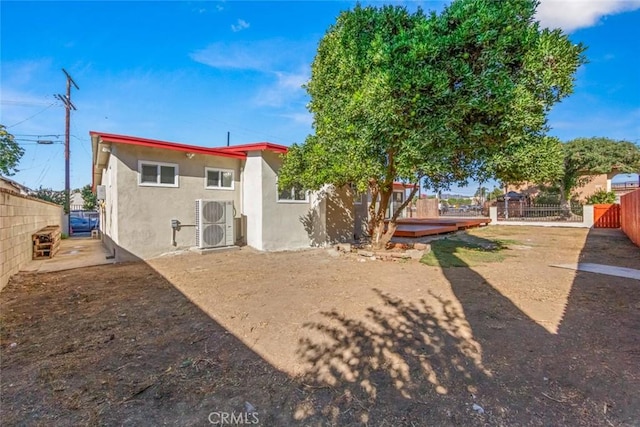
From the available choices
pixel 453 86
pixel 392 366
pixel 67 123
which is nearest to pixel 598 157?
pixel 453 86

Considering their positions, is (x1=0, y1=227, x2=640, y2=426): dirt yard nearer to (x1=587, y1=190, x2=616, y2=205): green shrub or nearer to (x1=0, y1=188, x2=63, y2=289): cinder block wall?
(x1=0, y1=188, x2=63, y2=289): cinder block wall

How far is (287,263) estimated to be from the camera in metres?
7.97

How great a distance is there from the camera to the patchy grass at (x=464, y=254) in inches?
307

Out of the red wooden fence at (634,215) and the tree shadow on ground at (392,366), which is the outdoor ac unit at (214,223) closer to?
the tree shadow on ground at (392,366)

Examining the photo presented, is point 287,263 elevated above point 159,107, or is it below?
below

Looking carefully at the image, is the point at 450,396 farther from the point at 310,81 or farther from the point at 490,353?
the point at 310,81

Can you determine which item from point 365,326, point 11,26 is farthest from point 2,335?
point 11,26

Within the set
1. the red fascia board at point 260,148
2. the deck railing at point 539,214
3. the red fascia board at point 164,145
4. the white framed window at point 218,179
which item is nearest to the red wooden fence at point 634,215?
the deck railing at point 539,214

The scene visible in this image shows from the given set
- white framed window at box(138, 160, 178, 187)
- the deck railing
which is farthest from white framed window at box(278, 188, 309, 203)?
the deck railing

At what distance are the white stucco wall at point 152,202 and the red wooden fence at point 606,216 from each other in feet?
65.3

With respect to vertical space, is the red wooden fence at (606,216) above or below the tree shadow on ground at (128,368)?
above

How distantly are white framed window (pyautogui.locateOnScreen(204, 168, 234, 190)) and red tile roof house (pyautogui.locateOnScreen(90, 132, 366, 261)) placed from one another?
31 mm

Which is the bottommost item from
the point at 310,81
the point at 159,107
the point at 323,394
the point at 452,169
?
the point at 323,394

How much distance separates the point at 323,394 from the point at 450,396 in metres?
1.01
